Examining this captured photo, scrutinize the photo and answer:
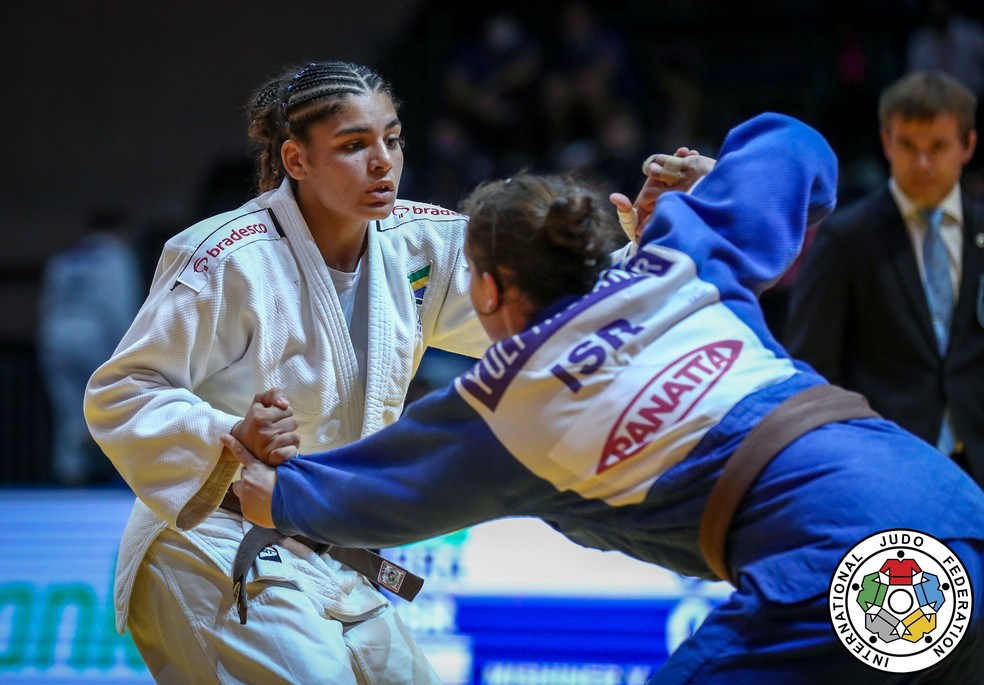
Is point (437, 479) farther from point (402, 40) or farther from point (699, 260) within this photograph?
point (402, 40)

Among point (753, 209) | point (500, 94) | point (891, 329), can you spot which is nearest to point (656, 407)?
point (753, 209)

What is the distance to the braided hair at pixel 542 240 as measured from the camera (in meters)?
2.34

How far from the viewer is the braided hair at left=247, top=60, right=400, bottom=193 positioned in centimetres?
304

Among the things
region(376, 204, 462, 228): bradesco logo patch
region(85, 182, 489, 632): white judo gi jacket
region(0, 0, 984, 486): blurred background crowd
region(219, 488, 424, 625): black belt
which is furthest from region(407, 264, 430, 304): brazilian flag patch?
region(0, 0, 984, 486): blurred background crowd

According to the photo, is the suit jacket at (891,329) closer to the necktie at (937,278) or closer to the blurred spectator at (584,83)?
the necktie at (937,278)

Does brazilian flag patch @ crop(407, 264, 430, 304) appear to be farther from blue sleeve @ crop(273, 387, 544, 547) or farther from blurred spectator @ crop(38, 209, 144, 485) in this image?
blurred spectator @ crop(38, 209, 144, 485)

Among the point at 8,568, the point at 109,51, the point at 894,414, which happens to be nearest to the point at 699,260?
the point at 894,414

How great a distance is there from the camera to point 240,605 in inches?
109

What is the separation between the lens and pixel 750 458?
2113 mm

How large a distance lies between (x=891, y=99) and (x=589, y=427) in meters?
3.07

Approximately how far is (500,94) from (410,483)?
694 centimetres

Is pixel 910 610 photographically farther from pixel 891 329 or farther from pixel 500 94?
pixel 500 94

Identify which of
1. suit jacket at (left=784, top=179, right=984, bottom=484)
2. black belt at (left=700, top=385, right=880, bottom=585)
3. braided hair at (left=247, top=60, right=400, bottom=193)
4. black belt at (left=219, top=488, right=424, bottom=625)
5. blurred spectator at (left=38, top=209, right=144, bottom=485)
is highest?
braided hair at (left=247, top=60, right=400, bottom=193)

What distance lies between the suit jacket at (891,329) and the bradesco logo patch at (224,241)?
228 centimetres
